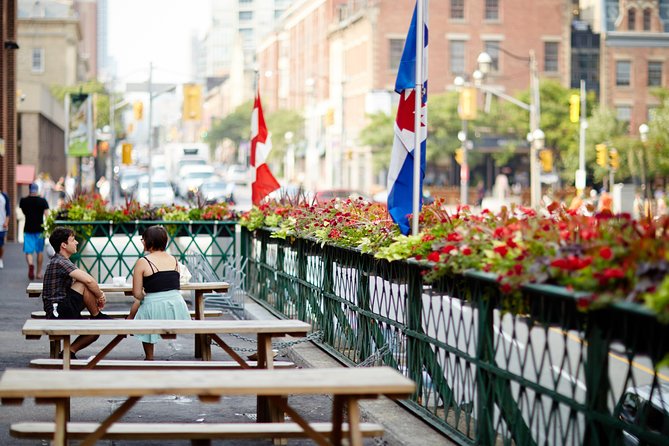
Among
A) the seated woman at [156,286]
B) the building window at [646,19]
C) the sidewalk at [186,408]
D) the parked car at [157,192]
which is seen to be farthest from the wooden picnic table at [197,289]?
the building window at [646,19]

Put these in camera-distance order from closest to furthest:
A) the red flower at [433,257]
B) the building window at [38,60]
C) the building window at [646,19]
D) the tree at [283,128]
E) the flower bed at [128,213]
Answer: the red flower at [433,257]
the flower bed at [128,213]
the building window at [646,19]
the building window at [38,60]
the tree at [283,128]

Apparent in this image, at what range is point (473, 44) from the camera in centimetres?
8381

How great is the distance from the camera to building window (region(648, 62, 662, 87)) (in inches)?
3376

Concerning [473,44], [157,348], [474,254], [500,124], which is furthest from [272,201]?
[473,44]

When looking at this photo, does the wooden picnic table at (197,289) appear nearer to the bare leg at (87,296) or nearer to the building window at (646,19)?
the bare leg at (87,296)

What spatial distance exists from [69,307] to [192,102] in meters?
43.2

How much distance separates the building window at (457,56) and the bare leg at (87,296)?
240 ft

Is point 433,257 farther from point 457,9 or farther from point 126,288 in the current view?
point 457,9

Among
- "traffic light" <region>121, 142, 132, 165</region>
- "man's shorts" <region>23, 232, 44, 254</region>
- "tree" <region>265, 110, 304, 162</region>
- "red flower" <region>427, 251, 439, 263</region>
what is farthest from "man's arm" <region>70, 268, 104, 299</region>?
"tree" <region>265, 110, 304, 162</region>

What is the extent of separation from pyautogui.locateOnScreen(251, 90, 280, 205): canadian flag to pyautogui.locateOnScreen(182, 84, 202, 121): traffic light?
32.0 m

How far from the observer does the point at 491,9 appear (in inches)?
3314

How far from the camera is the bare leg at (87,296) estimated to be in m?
11.2

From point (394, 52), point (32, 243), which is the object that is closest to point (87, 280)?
point (32, 243)

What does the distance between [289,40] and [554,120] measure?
2036 inches
